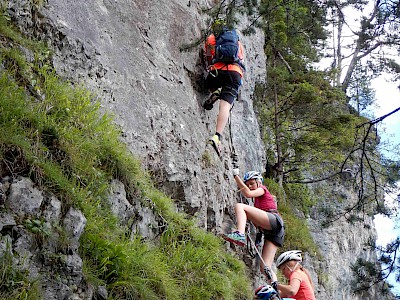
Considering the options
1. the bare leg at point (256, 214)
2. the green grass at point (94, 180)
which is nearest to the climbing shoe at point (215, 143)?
the bare leg at point (256, 214)

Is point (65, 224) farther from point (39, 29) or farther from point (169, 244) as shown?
point (39, 29)

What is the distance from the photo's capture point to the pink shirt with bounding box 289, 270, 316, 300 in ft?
20.8

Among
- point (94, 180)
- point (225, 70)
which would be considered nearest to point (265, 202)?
point (225, 70)

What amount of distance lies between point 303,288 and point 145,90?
377 centimetres

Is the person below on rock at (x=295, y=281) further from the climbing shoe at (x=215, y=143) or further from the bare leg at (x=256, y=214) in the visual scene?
the climbing shoe at (x=215, y=143)

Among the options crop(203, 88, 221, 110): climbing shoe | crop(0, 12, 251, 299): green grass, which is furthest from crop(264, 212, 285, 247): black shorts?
crop(203, 88, 221, 110): climbing shoe

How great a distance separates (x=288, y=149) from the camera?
51.0ft

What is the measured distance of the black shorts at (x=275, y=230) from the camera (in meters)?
7.53

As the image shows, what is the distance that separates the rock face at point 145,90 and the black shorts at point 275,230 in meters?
0.78

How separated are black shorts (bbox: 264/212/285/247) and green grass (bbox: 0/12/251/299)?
1456 mm

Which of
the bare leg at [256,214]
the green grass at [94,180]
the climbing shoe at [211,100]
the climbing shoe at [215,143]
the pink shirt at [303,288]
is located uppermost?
the climbing shoe at [211,100]

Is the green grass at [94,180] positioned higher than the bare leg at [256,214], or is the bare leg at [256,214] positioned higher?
the bare leg at [256,214]

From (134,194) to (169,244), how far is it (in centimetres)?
74

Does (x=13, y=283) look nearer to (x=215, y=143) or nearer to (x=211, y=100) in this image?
(x=215, y=143)
